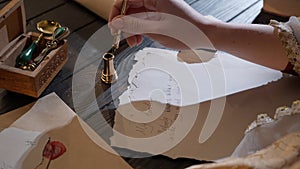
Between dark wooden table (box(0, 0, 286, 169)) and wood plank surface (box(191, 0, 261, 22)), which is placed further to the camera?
wood plank surface (box(191, 0, 261, 22))

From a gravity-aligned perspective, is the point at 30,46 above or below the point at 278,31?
below

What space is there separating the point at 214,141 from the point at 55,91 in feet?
0.99

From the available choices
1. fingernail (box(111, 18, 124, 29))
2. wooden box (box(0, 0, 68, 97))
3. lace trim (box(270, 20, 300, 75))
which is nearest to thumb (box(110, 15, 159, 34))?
fingernail (box(111, 18, 124, 29))

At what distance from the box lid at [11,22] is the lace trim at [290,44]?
19.2 inches

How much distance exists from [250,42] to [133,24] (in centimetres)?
22

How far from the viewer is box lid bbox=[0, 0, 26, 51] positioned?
2.66ft

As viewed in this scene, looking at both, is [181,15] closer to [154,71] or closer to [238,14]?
[154,71]

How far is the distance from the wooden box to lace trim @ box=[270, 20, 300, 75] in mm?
398

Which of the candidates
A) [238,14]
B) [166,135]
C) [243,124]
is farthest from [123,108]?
[238,14]

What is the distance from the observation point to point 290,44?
748 mm

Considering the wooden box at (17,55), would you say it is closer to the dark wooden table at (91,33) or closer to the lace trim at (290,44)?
the dark wooden table at (91,33)

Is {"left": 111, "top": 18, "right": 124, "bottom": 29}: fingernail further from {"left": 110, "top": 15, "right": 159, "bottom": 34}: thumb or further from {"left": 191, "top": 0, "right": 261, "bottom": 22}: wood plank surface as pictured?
{"left": 191, "top": 0, "right": 261, "bottom": 22}: wood plank surface

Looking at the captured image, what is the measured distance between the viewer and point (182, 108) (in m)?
0.75

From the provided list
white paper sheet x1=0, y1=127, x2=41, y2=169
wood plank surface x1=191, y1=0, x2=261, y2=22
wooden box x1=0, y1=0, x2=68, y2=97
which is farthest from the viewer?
wood plank surface x1=191, y1=0, x2=261, y2=22
